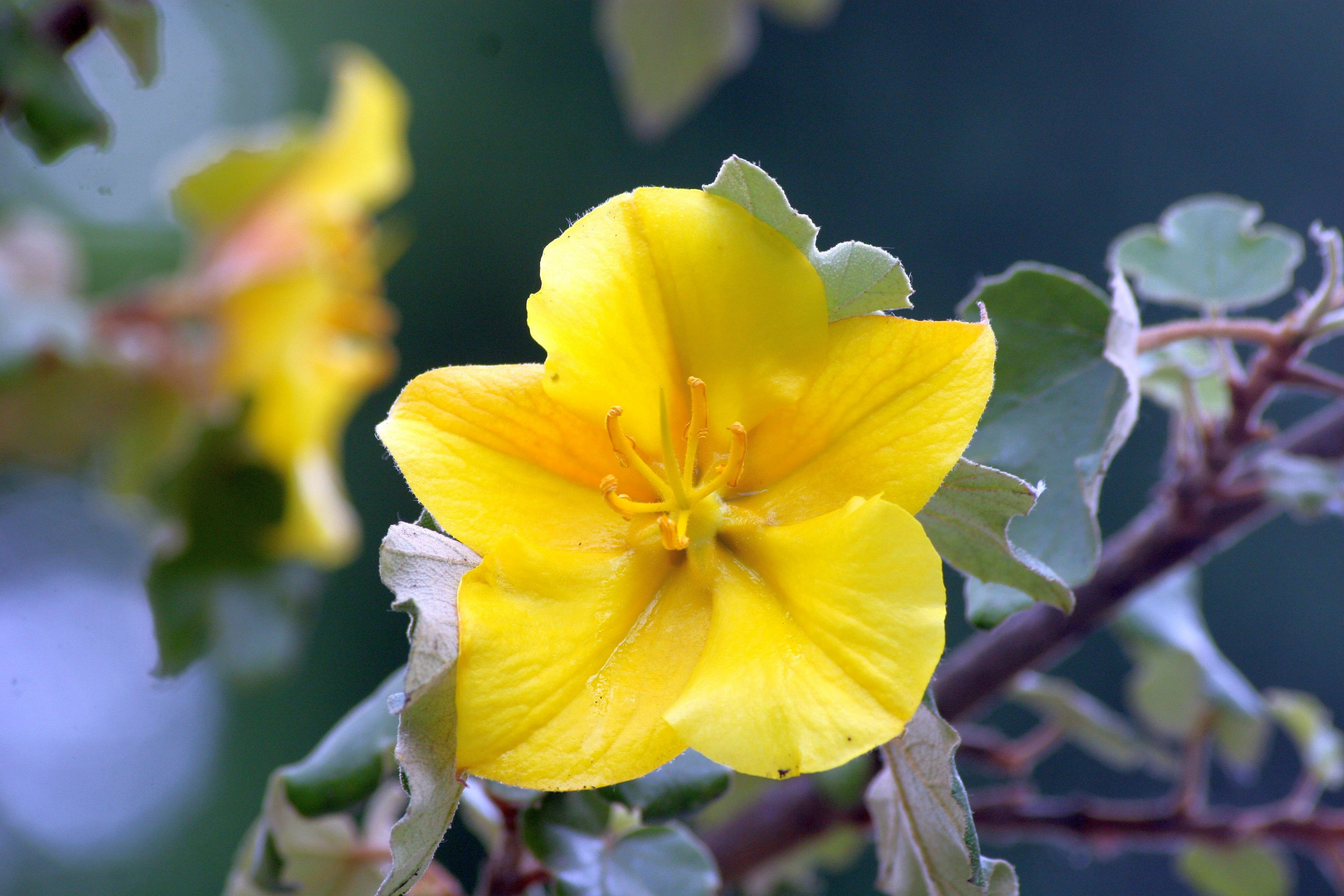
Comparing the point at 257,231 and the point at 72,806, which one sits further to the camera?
the point at 72,806

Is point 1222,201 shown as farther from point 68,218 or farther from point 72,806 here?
point 68,218

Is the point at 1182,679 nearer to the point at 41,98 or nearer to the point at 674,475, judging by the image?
the point at 674,475

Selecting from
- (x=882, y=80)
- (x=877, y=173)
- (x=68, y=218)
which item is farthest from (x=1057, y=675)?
(x=68, y=218)

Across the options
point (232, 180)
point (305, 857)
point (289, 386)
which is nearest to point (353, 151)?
point (232, 180)

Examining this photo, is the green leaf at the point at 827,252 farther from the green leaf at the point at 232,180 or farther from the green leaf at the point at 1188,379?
the green leaf at the point at 232,180

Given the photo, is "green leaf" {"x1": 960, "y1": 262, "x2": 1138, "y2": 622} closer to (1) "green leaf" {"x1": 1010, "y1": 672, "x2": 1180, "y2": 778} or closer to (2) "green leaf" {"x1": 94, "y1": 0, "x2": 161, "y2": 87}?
(1) "green leaf" {"x1": 1010, "y1": 672, "x2": 1180, "y2": 778}
